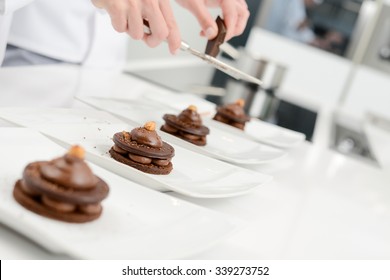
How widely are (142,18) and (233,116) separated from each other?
439mm

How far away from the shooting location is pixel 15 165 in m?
0.79

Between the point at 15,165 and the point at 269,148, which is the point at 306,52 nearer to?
the point at 269,148

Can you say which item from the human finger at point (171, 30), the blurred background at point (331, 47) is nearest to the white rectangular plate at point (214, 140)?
the human finger at point (171, 30)

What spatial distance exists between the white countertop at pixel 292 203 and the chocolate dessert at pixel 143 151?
0.06m

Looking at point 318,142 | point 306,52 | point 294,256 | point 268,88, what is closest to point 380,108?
point 306,52

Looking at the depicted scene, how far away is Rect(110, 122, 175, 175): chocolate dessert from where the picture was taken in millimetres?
954

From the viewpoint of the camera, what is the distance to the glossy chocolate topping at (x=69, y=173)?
2.22 feet

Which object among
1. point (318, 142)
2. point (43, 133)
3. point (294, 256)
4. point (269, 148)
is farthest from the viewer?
point (318, 142)

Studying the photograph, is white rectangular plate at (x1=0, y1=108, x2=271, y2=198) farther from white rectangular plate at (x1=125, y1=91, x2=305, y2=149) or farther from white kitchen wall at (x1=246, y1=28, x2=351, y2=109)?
white kitchen wall at (x1=246, y1=28, x2=351, y2=109)

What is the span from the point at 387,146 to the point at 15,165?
6.97 ft

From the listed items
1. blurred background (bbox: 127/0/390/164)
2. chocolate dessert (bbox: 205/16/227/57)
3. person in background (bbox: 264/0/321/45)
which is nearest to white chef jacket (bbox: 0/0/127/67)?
chocolate dessert (bbox: 205/16/227/57)

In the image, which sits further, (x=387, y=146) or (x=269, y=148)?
(x=387, y=146)

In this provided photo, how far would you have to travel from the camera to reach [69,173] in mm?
676

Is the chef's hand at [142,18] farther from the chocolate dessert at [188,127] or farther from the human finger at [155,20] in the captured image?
the chocolate dessert at [188,127]
